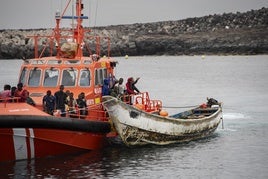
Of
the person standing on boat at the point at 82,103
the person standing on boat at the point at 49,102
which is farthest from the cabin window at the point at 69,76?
the person standing on boat at the point at 49,102

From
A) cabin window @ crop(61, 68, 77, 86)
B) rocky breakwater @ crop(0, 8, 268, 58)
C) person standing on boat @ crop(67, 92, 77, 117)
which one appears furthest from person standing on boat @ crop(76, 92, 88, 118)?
rocky breakwater @ crop(0, 8, 268, 58)

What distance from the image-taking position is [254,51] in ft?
429

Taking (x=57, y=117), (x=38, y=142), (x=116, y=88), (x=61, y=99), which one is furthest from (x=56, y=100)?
(x=116, y=88)

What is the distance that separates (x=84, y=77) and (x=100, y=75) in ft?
2.41

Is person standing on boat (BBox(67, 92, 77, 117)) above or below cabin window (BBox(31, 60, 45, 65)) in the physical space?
below

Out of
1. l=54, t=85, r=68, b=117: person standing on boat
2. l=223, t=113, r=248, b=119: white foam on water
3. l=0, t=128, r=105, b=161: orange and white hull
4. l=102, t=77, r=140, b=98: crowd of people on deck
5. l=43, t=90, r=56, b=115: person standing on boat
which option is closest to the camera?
l=0, t=128, r=105, b=161: orange and white hull

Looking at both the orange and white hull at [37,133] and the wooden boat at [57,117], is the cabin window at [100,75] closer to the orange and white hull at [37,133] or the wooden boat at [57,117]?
the wooden boat at [57,117]

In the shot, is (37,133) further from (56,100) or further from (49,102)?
(56,100)

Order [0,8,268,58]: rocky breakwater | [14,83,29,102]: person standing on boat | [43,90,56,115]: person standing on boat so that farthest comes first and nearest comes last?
[0,8,268,58]: rocky breakwater
[43,90,56,115]: person standing on boat
[14,83,29,102]: person standing on boat

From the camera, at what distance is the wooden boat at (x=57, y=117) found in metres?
18.0

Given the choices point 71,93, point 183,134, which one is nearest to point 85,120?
point 71,93

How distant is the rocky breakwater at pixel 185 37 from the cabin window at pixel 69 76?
82.3 metres

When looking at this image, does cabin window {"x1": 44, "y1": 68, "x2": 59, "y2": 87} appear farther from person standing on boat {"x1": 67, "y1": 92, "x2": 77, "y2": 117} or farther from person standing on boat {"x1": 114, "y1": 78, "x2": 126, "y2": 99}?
person standing on boat {"x1": 114, "y1": 78, "x2": 126, "y2": 99}

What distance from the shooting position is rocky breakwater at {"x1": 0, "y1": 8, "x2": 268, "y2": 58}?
127 metres
